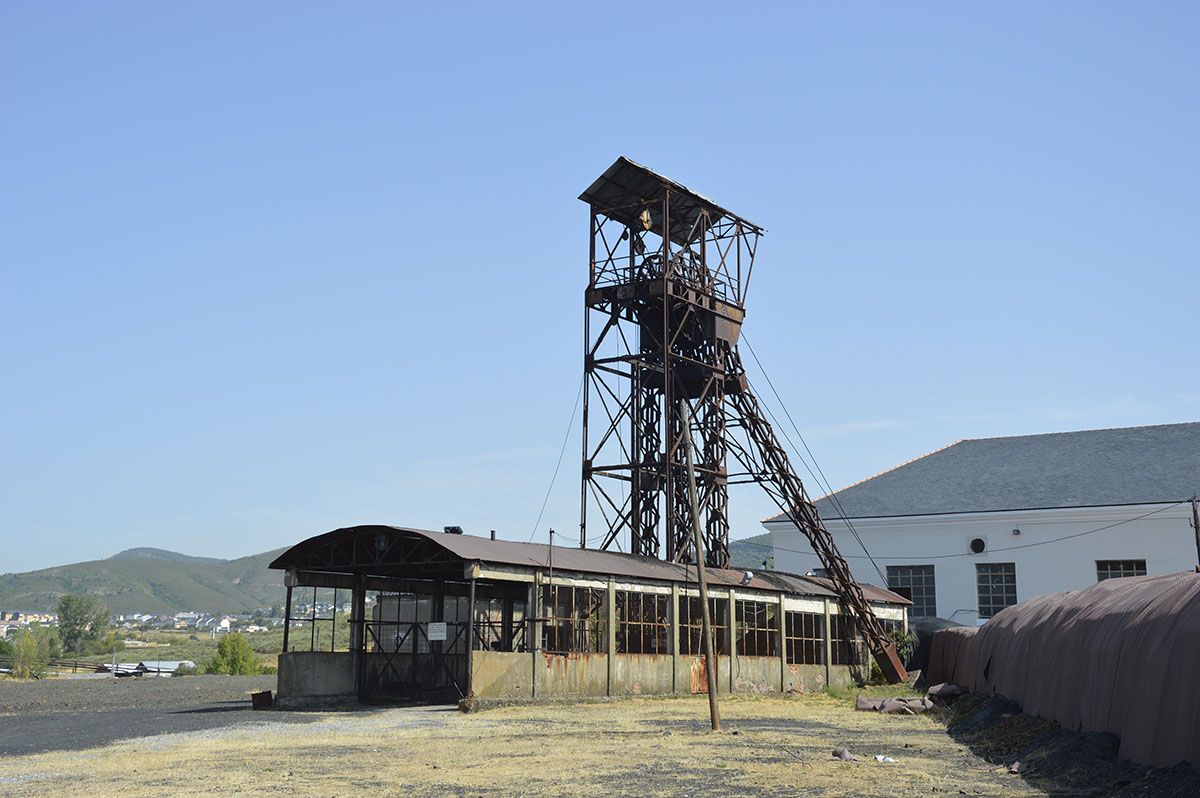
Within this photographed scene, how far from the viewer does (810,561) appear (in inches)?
2112


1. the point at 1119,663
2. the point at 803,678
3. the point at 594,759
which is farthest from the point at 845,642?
the point at 1119,663

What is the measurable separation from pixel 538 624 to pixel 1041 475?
30563 millimetres

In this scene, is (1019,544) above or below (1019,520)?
below

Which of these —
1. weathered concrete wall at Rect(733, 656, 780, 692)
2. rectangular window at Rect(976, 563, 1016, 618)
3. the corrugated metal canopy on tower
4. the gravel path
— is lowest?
the gravel path

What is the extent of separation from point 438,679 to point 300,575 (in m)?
6.21

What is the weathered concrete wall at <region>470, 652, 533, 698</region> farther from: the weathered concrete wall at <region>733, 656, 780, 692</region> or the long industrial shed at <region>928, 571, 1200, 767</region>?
the long industrial shed at <region>928, 571, 1200, 767</region>

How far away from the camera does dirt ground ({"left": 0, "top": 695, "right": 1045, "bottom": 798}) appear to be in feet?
48.1

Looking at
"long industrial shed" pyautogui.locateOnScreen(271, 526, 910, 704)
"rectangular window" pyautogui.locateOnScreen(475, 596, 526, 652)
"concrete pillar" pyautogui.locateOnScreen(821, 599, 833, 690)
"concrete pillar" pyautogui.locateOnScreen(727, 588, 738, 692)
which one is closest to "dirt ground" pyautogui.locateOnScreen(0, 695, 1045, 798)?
"long industrial shed" pyautogui.locateOnScreen(271, 526, 910, 704)

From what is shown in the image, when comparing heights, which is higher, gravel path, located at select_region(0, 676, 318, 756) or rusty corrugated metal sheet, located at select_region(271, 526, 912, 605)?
rusty corrugated metal sheet, located at select_region(271, 526, 912, 605)

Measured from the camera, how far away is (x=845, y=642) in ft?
138

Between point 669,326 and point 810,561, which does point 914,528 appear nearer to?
point 810,561

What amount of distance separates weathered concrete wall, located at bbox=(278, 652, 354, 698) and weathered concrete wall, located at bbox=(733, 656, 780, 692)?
11545 millimetres

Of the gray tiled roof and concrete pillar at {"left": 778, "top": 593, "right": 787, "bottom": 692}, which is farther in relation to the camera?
the gray tiled roof

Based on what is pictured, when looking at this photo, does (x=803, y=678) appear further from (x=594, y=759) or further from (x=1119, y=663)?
(x=1119, y=663)
